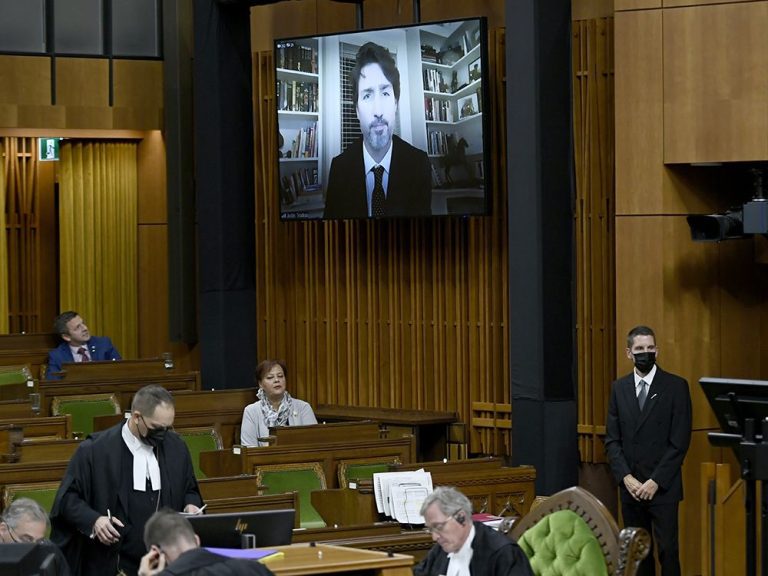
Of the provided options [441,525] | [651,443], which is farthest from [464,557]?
[651,443]

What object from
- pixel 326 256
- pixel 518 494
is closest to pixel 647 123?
pixel 518 494

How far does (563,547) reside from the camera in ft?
20.4

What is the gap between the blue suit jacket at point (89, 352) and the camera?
12.2 metres

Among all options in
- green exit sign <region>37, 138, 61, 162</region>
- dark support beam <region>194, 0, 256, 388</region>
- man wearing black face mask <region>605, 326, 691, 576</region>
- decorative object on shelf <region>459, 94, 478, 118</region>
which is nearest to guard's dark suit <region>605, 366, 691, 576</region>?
man wearing black face mask <region>605, 326, 691, 576</region>

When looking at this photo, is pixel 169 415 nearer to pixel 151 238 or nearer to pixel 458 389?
pixel 458 389

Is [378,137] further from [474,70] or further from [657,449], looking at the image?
[657,449]

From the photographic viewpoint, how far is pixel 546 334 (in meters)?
10.1

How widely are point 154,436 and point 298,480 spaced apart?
2488 millimetres

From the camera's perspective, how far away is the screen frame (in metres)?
11.3

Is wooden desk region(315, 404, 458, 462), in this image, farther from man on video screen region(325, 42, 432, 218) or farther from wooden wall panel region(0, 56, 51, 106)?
wooden wall panel region(0, 56, 51, 106)

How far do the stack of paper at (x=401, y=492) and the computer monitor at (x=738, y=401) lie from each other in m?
1.71

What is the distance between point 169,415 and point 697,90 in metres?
4.59

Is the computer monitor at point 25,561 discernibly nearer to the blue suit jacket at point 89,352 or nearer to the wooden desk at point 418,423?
the wooden desk at point 418,423

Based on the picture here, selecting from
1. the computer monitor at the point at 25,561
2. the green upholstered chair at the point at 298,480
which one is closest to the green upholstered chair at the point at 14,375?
the green upholstered chair at the point at 298,480
